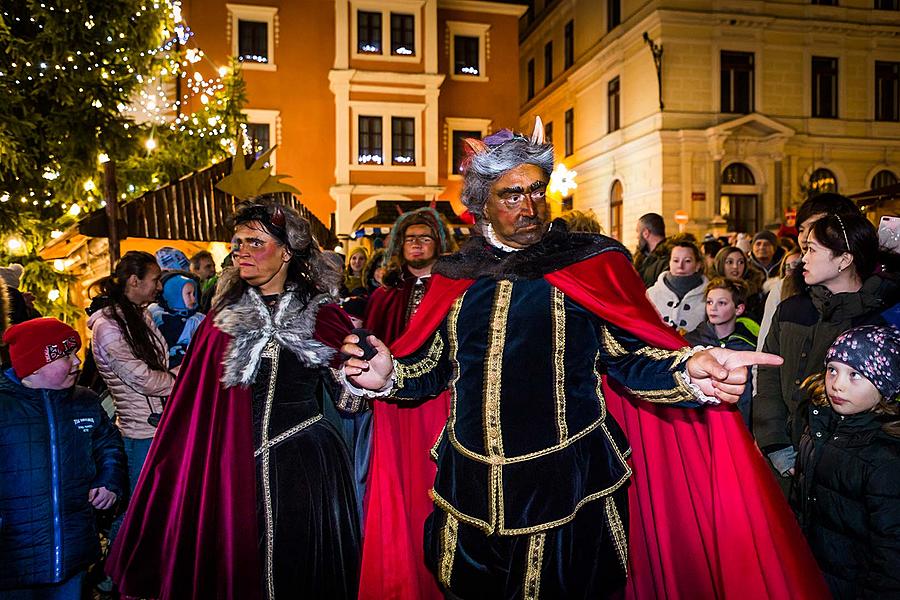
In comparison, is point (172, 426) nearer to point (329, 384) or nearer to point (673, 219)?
point (329, 384)

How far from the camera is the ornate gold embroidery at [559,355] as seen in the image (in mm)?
2602

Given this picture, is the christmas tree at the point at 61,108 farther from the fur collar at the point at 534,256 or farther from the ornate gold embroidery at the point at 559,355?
the ornate gold embroidery at the point at 559,355

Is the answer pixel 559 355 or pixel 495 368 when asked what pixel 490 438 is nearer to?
pixel 495 368

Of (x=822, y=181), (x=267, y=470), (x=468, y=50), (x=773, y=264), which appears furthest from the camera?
(x=468, y=50)

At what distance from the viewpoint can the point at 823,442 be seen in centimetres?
318

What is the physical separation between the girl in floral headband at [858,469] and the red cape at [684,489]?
37 cm

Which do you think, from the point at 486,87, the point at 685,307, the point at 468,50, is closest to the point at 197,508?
the point at 685,307

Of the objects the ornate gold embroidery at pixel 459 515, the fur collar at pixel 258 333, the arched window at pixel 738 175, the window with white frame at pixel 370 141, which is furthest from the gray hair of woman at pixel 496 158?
the arched window at pixel 738 175

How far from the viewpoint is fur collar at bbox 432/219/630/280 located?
278 cm

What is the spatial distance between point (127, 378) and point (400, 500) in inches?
94.8

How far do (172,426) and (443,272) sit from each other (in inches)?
56.5

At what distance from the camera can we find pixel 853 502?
2.98m

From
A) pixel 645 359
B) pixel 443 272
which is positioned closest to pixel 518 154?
pixel 443 272

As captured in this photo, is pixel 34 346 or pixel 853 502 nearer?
pixel 853 502
